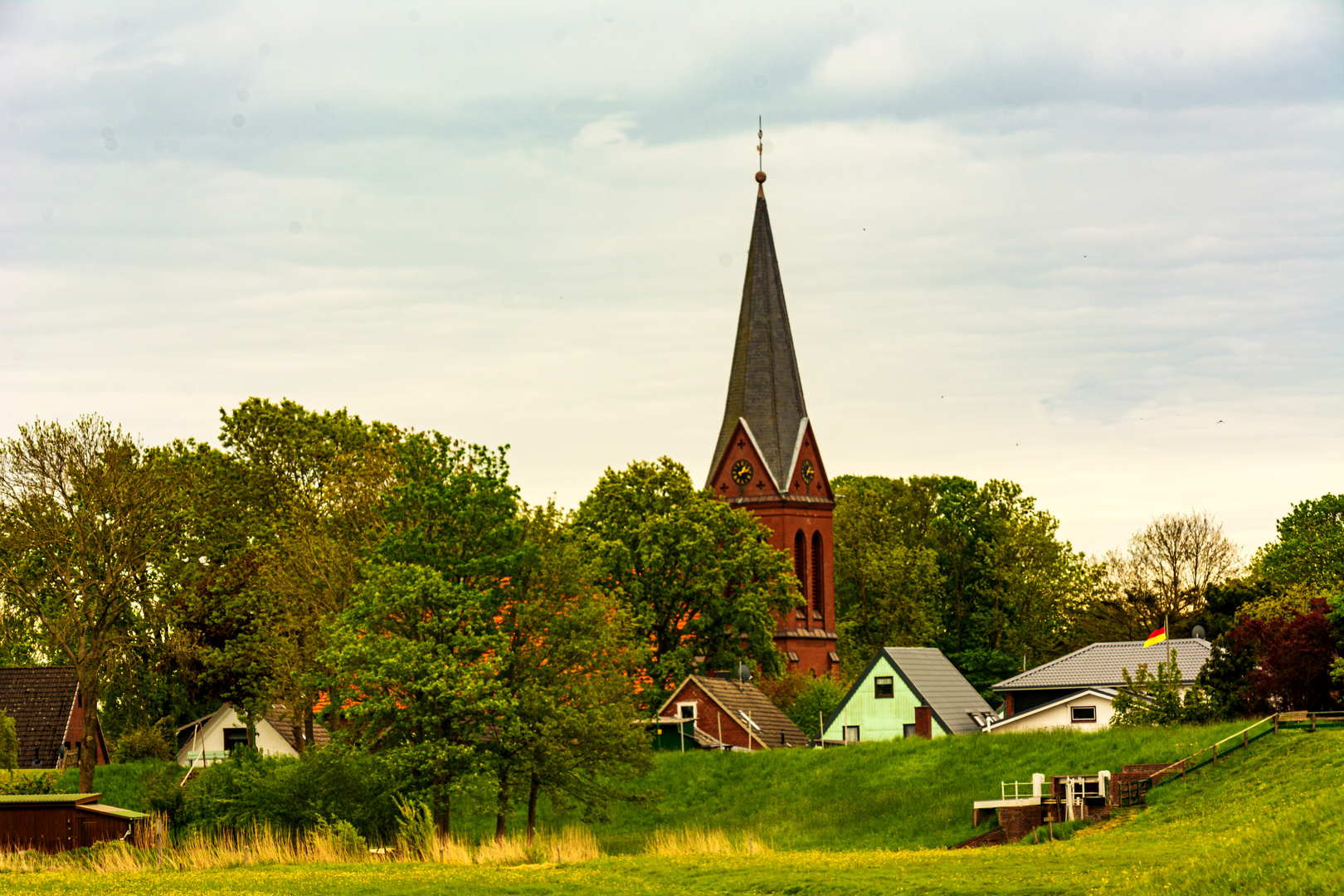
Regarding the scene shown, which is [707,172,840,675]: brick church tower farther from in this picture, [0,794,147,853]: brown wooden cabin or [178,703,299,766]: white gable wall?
[0,794,147,853]: brown wooden cabin

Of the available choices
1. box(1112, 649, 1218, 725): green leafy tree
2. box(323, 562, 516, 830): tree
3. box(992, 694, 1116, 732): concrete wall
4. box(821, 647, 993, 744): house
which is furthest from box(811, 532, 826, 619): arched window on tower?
box(323, 562, 516, 830): tree

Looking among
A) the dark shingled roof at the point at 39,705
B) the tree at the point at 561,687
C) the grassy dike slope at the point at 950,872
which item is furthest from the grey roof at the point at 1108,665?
the dark shingled roof at the point at 39,705

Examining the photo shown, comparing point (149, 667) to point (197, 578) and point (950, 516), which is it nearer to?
point (197, 578)

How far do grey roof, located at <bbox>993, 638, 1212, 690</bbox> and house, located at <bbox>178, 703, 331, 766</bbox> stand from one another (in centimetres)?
3014

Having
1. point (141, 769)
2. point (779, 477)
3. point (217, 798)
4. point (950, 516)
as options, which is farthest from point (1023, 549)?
point (217, 798)

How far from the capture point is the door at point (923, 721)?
213 feet

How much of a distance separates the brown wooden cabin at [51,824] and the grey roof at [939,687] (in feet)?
127

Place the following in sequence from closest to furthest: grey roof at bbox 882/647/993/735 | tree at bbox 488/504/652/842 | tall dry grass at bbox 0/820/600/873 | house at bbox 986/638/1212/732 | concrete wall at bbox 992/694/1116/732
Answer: tall dry grass at bbox 0/820/600/873
tree at bbox 488/504/652/842
concrete wall at bbox 992/694/1116/732
house at bbox 986/638/1212/732
grey roof at bbox 882/647/993/735

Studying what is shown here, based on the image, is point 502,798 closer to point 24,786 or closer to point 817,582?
point 24,786

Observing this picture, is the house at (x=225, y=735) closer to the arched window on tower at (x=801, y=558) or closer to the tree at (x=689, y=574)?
the tree at (x=689, y=574)

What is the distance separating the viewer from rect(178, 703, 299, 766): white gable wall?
67.9 metres

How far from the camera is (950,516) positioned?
104938mm

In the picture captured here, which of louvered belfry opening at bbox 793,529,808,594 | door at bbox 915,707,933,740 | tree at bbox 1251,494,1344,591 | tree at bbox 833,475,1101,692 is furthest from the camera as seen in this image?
tree at bbox 833,475,1101,692

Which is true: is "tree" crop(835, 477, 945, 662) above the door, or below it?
above
